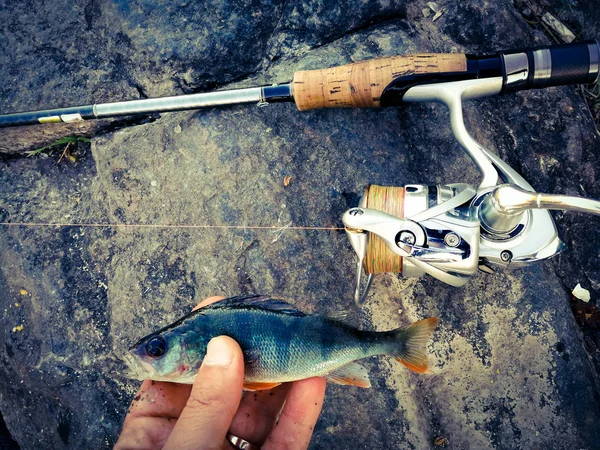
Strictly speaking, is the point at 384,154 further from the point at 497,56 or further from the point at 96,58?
the point at 96,58

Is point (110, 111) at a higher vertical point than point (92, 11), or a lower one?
lower

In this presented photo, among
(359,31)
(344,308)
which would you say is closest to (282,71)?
(359,31)

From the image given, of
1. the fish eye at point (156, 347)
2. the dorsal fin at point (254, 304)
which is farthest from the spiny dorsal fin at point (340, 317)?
the fish eye at point (156, 347)

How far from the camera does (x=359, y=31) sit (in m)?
3.58

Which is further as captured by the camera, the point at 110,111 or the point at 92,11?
the point at 92,11

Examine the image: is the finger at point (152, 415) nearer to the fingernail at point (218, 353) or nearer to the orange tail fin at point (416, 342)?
the fingernail at point (218, 353)

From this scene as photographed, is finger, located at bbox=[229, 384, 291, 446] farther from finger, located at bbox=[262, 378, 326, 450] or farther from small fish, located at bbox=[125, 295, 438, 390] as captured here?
small fish, located at bbox=[125, 295, 438, 390]

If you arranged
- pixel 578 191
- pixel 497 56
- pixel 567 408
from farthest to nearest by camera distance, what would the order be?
pixel 578 191 → pixel 567 408 → pixel 497 56

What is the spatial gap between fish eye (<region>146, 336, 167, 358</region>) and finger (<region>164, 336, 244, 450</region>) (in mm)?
295

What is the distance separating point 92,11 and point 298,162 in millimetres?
1853

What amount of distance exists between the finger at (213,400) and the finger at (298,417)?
50cm

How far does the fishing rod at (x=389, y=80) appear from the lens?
8.97 ft

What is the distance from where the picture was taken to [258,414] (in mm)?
2959

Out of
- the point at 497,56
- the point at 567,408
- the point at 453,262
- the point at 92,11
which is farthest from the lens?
the point at 92,11
